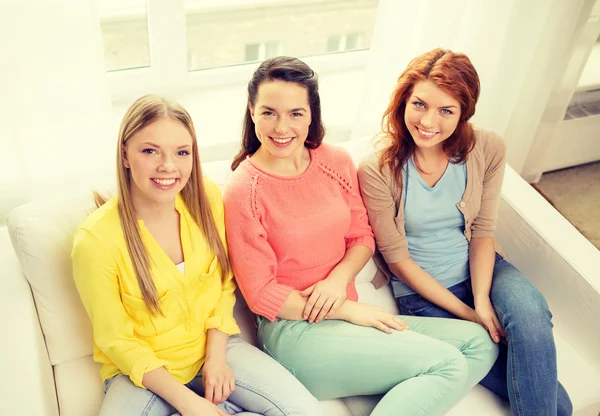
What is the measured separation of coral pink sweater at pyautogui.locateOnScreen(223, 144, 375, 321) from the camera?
4.82 feet

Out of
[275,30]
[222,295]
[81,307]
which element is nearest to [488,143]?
[222,295]

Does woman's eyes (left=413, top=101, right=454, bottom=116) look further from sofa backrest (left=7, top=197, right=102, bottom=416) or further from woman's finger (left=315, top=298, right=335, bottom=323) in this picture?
sofa backrest (left=7, top=197, right=102, bottom=416)

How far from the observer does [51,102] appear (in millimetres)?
1595

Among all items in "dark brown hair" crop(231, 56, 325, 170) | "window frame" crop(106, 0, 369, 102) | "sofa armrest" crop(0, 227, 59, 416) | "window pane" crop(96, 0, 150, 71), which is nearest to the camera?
"sofa armrest" crop(0, 227, 59, 416)

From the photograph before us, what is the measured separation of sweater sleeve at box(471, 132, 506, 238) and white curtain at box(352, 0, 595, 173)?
21.4 inches

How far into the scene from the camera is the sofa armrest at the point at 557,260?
1.66 metres

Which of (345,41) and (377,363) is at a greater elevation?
(345,41)

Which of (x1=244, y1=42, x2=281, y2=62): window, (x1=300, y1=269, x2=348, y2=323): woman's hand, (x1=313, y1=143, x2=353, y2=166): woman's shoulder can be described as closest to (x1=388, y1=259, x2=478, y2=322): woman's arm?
(x1=300, y1=269, x2=348, y2=323): woman's hand

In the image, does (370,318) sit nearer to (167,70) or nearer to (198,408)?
Answer: (198,408)

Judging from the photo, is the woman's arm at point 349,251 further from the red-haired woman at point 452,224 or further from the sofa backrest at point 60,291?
the sofa backrest at point 60,291

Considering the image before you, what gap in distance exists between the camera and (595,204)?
2768 mm

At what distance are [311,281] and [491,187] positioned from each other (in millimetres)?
600

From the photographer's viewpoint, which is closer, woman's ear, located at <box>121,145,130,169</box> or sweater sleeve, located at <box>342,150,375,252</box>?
woman's ear, located at <box>121,145,130,169</box>

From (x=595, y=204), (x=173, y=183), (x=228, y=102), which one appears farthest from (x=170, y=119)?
(x=595, y=204)
